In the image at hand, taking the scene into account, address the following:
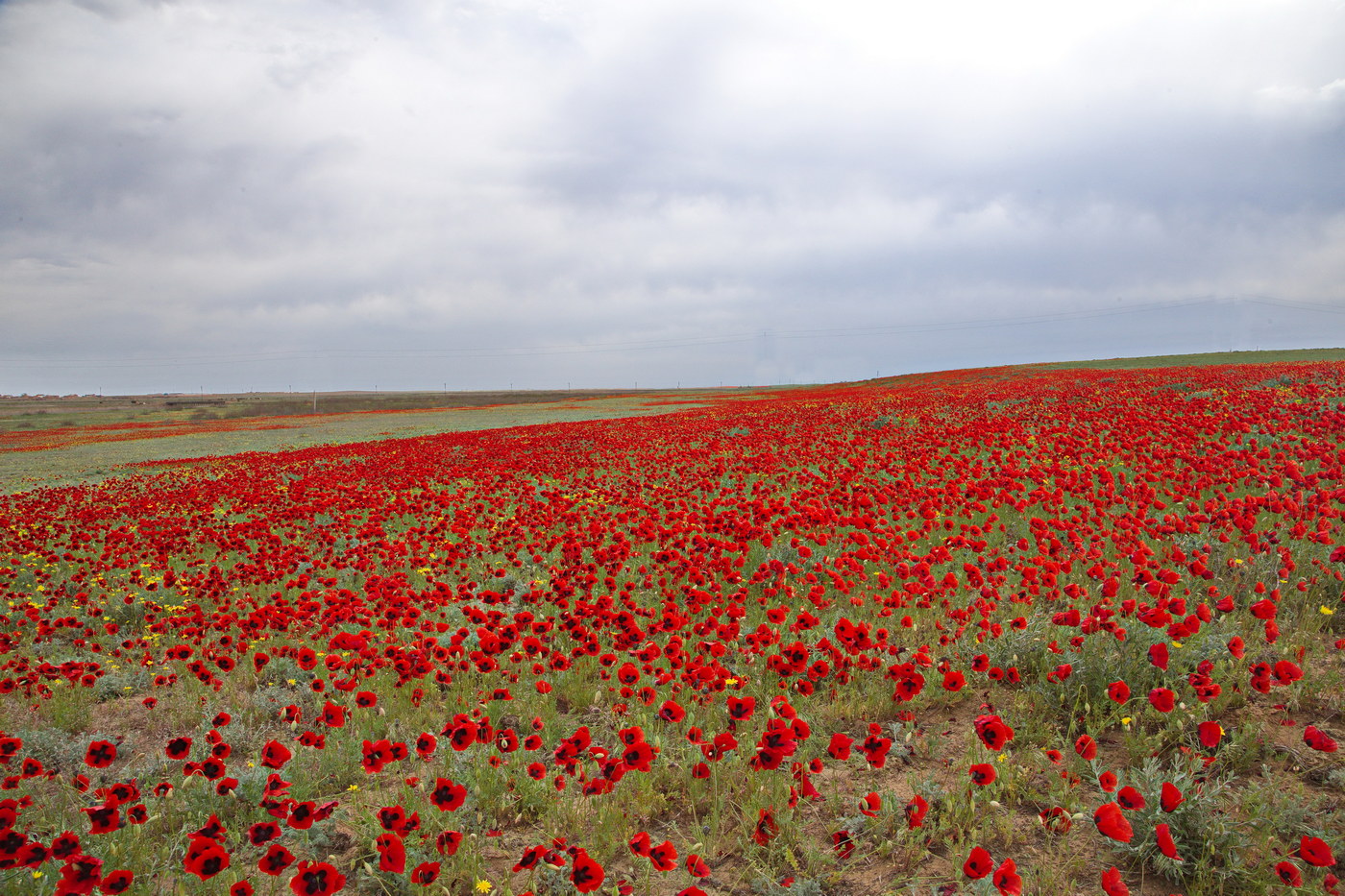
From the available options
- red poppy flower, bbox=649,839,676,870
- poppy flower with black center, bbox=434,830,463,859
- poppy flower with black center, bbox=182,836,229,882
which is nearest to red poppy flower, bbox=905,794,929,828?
red poppy flower, bbox=649,839,676,870

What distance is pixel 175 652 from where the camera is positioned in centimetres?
395

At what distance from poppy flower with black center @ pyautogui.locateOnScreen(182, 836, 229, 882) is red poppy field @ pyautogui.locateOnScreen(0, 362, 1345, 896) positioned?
2 centimetres

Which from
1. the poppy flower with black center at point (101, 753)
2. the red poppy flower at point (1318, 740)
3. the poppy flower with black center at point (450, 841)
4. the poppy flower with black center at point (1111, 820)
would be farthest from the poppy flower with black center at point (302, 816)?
the red poppy flower at point (1318, 740)

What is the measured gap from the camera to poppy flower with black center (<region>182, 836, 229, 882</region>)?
7.45 ft

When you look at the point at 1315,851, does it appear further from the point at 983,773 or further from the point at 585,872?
the point at 585,872

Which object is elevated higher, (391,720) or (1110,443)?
(1110,443)

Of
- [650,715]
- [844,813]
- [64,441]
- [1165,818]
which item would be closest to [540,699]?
[650,715]

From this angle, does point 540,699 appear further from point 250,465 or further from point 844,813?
point 250,465

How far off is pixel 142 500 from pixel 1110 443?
1757 cm

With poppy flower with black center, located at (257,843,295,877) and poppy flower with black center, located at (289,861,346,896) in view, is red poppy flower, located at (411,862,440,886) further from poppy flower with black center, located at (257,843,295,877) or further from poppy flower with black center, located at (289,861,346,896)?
poppy flower with black center, located at (257,843,295,877)

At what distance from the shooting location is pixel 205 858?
228 centimetres

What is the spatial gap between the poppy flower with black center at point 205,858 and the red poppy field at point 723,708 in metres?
0.02

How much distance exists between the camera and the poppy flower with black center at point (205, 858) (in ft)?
7.45

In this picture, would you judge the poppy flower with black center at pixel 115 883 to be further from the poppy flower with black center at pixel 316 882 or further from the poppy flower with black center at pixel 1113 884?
the poppy flower with black center at pixel 1113 884
